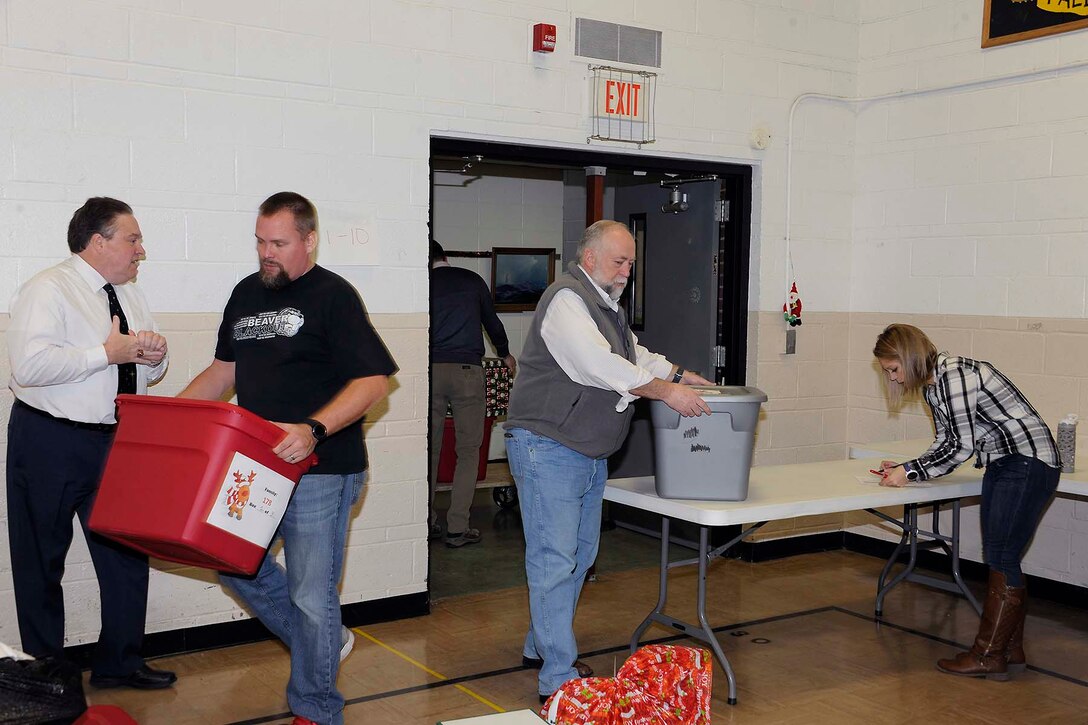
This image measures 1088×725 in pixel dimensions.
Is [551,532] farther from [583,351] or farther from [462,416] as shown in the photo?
[462,416]

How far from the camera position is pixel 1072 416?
446 centimetres

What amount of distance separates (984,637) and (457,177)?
4987mm

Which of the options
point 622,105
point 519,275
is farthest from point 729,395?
point 519,275

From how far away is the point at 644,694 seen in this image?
2686 millimetres

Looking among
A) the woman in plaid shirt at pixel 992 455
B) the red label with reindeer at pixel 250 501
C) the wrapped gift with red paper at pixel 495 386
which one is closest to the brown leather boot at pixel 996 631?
the woman in plaid shirt at pixel 992 455

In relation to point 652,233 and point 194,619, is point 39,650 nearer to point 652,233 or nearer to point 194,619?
point 194,619

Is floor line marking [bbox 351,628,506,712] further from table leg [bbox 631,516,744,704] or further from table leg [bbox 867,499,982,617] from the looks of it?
table leg [bbox 867,499,982,617]

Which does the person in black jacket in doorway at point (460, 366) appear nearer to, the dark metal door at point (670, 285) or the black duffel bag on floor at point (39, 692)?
the dark metal door at point (670, 285)

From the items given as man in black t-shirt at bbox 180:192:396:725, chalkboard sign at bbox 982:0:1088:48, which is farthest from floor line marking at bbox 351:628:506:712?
chalkboard sign at bbox 982:0:1088:48

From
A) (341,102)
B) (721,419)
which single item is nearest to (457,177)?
(341,102)

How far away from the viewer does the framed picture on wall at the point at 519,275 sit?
26.7 feet

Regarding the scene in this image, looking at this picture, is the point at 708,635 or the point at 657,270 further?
the point at 657,270

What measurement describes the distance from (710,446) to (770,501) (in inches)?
12.2

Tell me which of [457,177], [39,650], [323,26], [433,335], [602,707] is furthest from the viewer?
[457,177]
